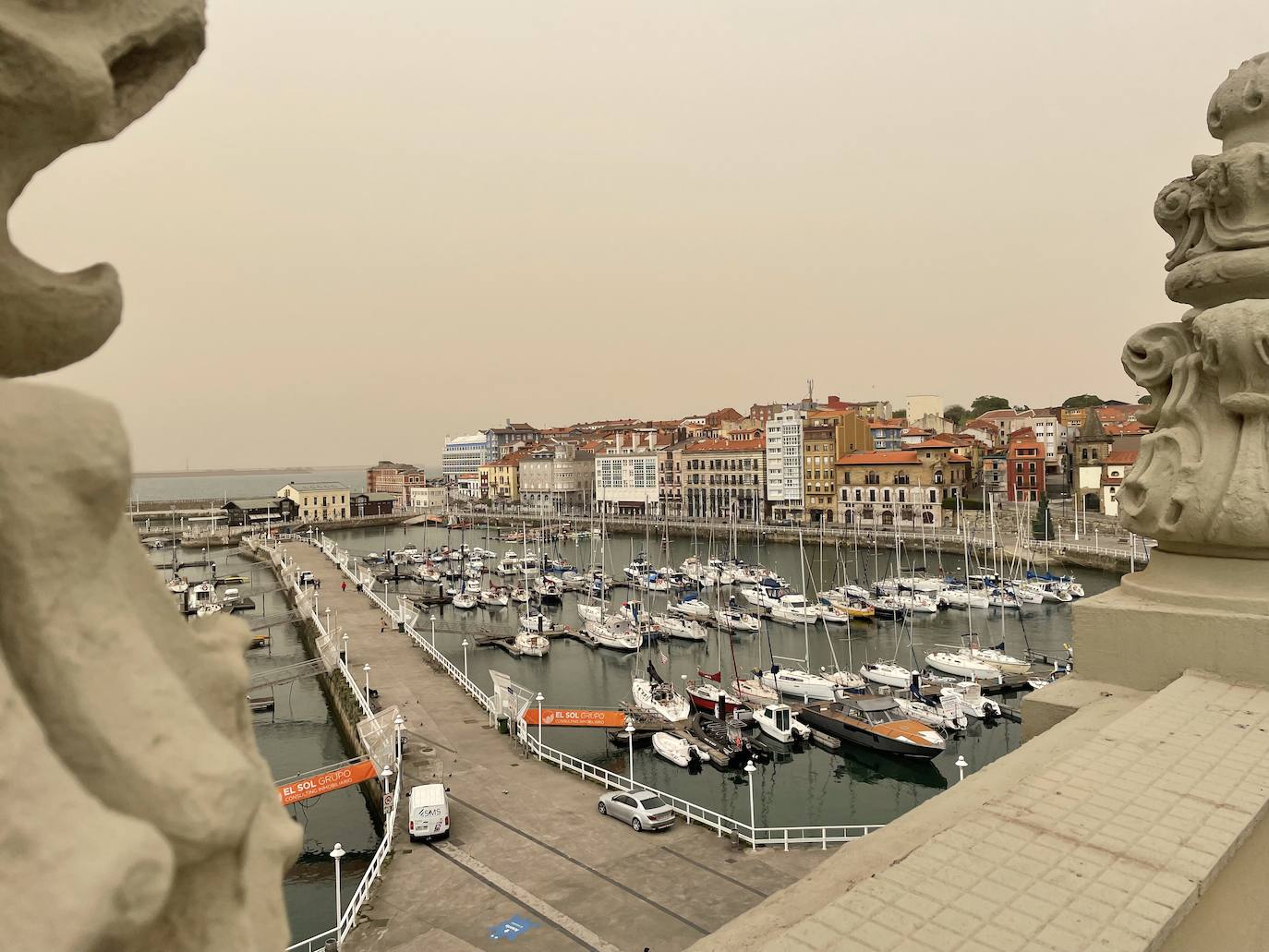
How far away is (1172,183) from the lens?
4.64m

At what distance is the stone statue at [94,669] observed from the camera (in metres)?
0.90

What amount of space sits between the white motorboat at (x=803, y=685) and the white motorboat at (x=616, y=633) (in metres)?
7.45

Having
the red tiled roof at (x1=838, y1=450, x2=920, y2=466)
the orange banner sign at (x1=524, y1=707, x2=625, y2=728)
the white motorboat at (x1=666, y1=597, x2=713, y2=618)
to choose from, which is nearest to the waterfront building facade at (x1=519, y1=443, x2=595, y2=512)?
the red tiled roof at (x1=838, y1=450, x2=920, y2=466)

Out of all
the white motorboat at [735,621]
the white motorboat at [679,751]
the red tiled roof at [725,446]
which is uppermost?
the red tiled roof at [725,446]

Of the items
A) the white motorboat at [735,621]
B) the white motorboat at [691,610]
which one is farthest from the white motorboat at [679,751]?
the white motorboat at [691,610]

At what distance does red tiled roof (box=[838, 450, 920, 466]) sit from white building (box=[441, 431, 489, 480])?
66.2 metres

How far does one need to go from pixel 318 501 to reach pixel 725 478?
4713 centimetres

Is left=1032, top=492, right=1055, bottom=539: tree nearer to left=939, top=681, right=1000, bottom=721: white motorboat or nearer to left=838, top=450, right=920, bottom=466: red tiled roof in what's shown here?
left=838, top=450, right=920, bottom=466: red tiled roof

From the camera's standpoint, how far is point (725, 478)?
72.2 m

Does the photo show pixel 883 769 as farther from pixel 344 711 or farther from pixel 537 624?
pixel 537 624

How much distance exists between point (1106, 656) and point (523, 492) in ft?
292

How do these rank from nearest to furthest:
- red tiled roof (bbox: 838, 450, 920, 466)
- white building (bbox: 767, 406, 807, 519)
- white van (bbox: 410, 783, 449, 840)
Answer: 1. white van (bbox: 410, 783, 449, 840)
2. red tiled roof (bbox: 838, 450, 920, 466)
3. white building (bbox: 767, 406, 807, 519)

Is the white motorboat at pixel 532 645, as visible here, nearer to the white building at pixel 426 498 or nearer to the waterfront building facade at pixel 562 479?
the waterfront building facade at pixel 562 479

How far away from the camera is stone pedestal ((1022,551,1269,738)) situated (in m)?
4.09
